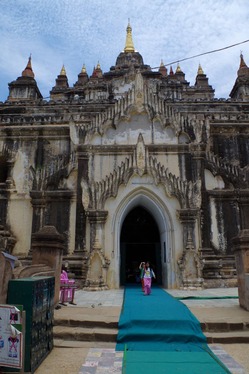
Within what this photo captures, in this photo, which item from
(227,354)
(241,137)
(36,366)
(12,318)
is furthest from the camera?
(241,137)

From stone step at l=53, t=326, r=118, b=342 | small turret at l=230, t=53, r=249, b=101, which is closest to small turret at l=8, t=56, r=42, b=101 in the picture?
→ small turret at l=230, t=53, r=249, b=101

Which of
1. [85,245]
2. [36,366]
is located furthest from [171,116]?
[36,366]

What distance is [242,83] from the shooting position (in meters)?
33.5

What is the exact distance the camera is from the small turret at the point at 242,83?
109 ft

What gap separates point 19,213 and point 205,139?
1026 cm

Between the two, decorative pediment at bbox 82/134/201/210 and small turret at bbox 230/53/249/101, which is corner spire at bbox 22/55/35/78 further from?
decorative pediment at bbox 82/134/201/210

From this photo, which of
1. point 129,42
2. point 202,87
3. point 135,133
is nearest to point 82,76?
point 129,42

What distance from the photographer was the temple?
14672 millimetres

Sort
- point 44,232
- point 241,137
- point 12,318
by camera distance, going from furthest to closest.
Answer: point 241,137
point 44,232
point 12,318

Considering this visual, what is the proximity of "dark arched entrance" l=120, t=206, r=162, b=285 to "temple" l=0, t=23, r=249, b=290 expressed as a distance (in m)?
0.06

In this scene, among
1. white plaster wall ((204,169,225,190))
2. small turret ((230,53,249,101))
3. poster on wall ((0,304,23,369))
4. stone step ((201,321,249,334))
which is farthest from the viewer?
small turret ((230,53,249,101))

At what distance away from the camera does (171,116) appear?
16719 millimetres

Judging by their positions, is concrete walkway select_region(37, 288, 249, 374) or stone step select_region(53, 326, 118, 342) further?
stone step select_region(53, 326, 118, 342)

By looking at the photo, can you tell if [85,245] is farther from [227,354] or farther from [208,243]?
[227,354]
